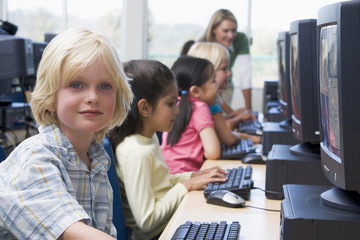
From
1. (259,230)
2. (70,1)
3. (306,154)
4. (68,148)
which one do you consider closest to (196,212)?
(259,230)

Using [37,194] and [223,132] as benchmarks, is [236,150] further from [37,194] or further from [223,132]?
[37,194]

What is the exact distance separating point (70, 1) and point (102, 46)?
5931 mm

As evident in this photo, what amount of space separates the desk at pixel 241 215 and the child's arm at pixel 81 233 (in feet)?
1.11

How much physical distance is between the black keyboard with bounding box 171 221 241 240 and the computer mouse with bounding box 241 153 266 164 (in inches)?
42.4

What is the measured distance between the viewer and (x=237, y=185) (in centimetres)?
183

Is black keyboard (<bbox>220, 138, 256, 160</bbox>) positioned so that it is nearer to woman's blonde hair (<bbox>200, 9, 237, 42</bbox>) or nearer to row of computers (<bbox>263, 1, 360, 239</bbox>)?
row of computers (<bbox>263, 1, 360, 239</bbox>)

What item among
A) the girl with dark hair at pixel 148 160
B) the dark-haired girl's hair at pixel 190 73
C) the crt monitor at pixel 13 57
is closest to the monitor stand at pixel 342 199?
the girl with dark hair at pixel 148 160

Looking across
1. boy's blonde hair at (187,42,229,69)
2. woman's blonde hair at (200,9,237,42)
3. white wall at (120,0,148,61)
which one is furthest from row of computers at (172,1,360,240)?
white wall at (120,0,148,61)

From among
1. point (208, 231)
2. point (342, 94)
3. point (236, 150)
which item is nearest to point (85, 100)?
point (208, 231)

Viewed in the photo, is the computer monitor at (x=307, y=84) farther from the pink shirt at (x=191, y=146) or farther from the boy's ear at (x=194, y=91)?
the boy's ear at (x=194, y=91)

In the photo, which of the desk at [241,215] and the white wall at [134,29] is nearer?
the desk at [241,215]

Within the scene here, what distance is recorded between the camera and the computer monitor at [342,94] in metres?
1.00

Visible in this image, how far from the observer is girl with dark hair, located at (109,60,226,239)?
1775 mm

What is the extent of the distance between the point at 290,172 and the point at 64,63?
79 cm
